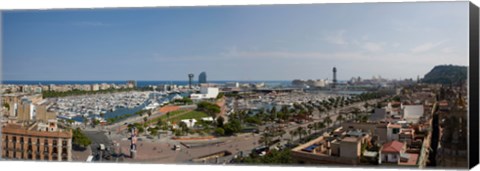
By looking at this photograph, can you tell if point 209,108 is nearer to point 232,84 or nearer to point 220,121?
point 220,121

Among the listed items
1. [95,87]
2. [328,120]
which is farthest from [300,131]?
[95,87]

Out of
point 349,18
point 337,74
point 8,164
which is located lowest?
point 8,164

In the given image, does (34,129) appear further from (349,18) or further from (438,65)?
(438,65)

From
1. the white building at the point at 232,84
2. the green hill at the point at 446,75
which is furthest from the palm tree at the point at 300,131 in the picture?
the green hill at the point at 446,75

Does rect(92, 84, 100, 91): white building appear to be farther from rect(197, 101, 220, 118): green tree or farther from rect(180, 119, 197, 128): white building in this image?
rect(197, 101, 220, 118): green tree

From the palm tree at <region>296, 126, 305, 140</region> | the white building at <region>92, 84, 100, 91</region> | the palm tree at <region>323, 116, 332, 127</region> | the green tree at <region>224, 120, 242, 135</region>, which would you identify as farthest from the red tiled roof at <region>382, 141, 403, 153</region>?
the white building at <region>92, 84, 100, 91</region>

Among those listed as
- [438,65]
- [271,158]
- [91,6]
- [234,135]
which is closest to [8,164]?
[91,6]

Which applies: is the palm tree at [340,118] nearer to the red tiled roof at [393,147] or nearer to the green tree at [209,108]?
the red tiled roof at [393,147]
